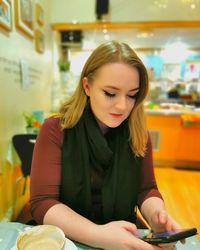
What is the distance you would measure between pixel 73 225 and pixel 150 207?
0.29 metres

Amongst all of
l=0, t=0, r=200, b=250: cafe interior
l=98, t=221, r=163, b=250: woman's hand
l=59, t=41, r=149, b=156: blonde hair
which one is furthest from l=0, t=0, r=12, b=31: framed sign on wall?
l=98, t=221, r=163, b=250: woman's hand

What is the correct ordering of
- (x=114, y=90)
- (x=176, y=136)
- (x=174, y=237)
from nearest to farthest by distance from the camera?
(x=174, y=237) < (x=114, y=90) < (x=176, y=136)

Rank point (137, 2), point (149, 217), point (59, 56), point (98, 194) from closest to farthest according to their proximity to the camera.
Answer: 1. point (149, 217)
2. point (98, 194)
3. point (137, 2)
4. point (59, 56)

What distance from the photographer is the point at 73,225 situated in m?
0.56

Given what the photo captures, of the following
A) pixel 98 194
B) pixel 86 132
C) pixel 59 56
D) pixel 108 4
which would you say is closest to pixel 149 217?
pixel 98 194

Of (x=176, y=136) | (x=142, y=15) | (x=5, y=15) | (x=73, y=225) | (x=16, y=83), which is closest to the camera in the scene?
(x=73, y=225)

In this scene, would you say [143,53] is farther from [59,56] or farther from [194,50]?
[59,56]

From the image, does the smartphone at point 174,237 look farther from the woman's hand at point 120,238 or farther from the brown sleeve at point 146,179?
the brown sleeve at point 146,179

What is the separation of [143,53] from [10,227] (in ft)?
10.4

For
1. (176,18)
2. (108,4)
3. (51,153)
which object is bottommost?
(51,153)

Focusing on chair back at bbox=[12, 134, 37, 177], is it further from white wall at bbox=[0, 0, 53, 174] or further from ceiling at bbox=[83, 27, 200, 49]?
ceiling at bbox=[83, 27, 200, 49]

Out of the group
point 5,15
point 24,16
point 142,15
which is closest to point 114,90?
point 5,15

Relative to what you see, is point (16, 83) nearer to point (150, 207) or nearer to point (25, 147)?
point (25, 147)

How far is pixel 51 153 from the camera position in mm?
730
